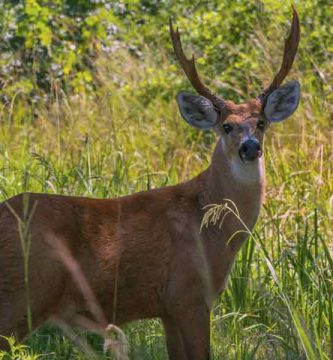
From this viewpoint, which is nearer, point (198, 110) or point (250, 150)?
point (250, 150)

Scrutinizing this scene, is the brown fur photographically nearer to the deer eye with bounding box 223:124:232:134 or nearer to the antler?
the deer eye with bounding box 223:124:232:134

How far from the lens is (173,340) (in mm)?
5742

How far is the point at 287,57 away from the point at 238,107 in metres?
0.42

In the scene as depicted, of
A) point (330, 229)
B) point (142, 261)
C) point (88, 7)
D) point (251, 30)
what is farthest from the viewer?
point (88, 7)

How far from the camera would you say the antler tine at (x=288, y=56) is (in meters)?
6.20

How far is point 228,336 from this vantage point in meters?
5.65

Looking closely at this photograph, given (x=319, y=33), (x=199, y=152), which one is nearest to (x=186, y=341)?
(x=199, y=152)

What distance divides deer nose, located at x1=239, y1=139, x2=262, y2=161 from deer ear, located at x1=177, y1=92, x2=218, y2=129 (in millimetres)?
493

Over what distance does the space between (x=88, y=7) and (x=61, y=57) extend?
91cm

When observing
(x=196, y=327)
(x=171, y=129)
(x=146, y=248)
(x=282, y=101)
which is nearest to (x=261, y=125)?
(x=282, y=101)

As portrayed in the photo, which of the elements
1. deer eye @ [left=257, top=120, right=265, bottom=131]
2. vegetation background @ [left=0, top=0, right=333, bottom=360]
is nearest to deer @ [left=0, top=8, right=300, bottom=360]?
deer eye @ [left=257, top=120, right=265, bottom=131]

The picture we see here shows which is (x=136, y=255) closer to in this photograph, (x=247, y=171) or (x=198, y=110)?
(x=247, y=171)

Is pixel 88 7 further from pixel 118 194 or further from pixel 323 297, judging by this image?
pixel 323 297

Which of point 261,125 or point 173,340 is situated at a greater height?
point 261,125
